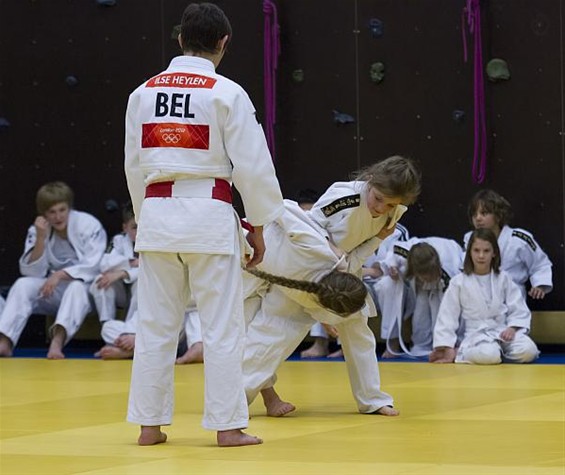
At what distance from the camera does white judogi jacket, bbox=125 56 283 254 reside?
161 inches

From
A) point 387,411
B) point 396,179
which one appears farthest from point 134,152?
point 387,411

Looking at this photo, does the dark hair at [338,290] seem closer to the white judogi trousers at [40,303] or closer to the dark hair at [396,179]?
the dark hair at [396,179]

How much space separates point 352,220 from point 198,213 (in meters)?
1.05

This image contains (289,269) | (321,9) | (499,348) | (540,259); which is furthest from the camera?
(321,9)

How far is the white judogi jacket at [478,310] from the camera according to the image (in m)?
7.75

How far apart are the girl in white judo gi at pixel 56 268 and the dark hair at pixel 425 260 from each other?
87.2 inches

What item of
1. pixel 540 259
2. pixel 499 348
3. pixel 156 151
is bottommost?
pixel 499 348

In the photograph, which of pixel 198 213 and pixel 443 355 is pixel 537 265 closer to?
pixel 443 355

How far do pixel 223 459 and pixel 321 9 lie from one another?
5661 millimetres

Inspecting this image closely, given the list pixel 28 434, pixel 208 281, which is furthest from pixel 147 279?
pixel 28 434

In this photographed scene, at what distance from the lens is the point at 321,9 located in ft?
29.6

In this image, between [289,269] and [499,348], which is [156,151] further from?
[499,348]

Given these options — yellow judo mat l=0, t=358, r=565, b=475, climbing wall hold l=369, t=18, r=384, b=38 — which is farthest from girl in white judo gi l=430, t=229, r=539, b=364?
climbing wall hold l=369, t=18, r=384, b=38

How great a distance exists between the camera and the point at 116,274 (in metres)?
8.59
